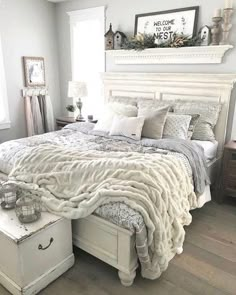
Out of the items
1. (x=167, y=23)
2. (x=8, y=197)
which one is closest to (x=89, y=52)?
(x=167, y=23)

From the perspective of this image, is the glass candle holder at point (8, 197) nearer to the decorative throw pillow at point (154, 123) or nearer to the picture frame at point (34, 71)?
the decorative throw pillow at point (154, 123)

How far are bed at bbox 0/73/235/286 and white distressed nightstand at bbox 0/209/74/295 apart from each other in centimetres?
19

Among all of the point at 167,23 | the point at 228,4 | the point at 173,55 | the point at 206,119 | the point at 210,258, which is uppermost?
the point at 228,4

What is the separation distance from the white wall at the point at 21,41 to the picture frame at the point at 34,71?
0.24ft

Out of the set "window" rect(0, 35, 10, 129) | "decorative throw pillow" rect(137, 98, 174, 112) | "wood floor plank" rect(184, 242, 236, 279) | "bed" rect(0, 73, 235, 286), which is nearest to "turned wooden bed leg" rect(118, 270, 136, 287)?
"bed" rect(0, 73, 235, 286)

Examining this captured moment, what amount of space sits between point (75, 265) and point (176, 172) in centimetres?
108

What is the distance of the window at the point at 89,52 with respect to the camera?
404cm

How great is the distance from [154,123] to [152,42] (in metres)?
1.23

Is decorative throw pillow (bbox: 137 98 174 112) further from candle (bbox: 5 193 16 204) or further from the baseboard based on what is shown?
the baseboard

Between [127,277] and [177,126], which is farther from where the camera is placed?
[177,126]

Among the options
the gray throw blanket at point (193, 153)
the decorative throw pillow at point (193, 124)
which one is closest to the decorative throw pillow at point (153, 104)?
the decorative throw pillow at point (193, 124)

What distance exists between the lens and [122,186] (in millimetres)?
1775

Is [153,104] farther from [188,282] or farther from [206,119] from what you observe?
[188,282]

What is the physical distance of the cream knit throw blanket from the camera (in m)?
1.73
